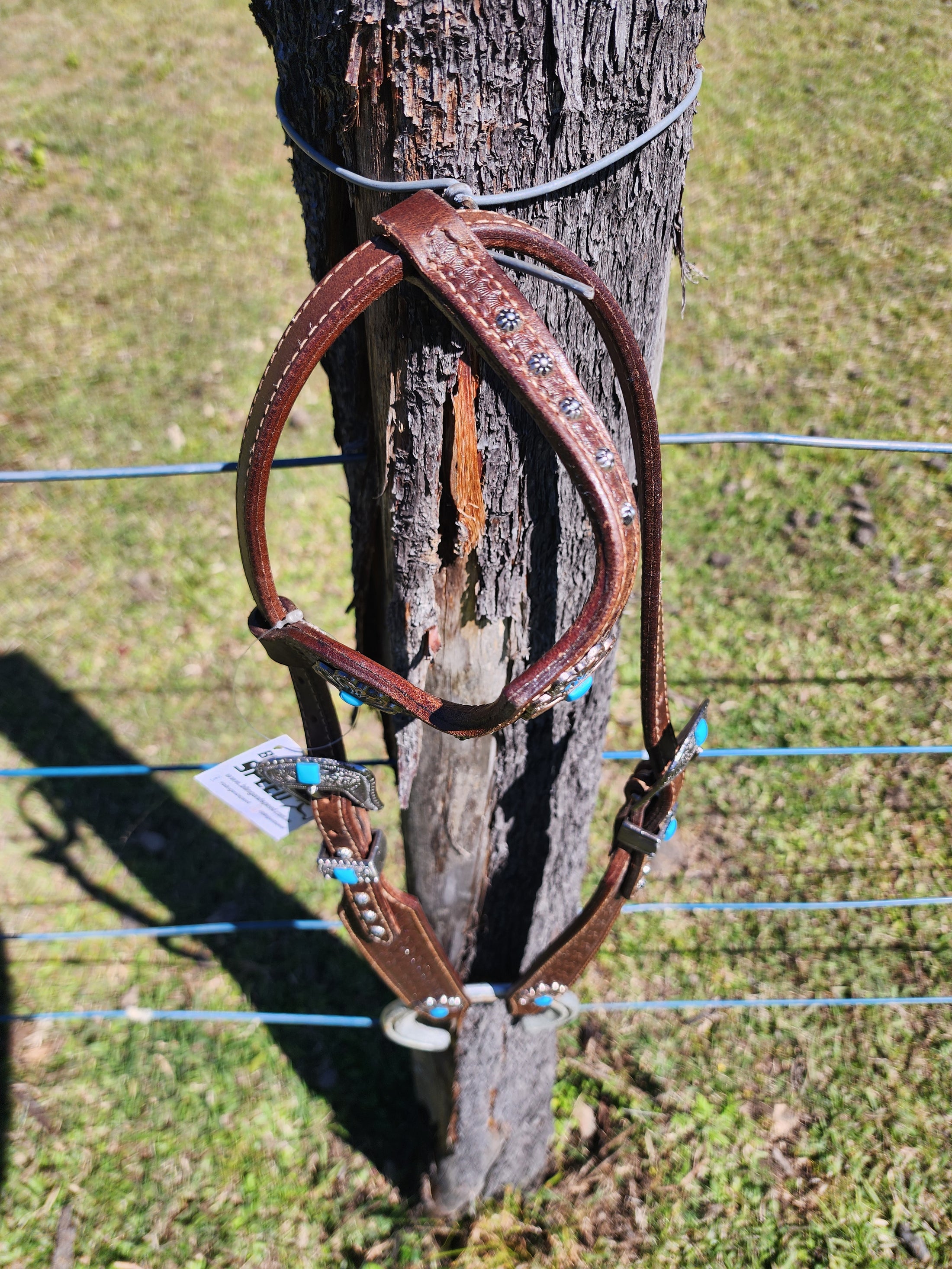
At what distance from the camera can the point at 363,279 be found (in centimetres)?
96

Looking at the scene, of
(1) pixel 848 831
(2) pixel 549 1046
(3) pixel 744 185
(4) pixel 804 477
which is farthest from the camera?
(3) pixel 744 185

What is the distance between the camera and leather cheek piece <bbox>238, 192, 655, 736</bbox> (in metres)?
0.95

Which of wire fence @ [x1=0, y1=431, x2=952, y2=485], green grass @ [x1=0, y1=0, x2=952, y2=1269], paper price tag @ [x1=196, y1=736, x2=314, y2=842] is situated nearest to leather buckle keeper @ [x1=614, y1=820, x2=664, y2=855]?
paper price tag @ [x1=196, y1=736, x2=314, y2=842]

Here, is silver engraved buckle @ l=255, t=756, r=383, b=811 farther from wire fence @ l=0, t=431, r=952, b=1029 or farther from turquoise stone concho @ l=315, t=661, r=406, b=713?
wire fence @ l=0, t=431, r=952, b=1029

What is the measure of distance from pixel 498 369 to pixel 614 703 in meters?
2.55

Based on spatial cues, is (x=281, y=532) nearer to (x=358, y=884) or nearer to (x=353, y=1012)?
(x=353, y=1012)

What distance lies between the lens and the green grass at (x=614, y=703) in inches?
91.9

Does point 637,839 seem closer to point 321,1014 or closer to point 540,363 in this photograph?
point 540,363

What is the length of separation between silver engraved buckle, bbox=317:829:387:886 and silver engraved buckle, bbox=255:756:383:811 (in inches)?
3.8

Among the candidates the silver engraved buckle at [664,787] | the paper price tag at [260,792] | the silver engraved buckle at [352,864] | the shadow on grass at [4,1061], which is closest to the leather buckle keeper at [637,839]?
the silver engraved buckle at [664,787]

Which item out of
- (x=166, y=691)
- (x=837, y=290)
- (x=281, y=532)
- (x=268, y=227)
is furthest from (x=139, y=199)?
(x=837, y=290)

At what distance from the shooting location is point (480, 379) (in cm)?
110

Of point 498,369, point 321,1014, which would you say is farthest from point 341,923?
point 498,369

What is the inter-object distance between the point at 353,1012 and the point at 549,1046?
2.78 ft
